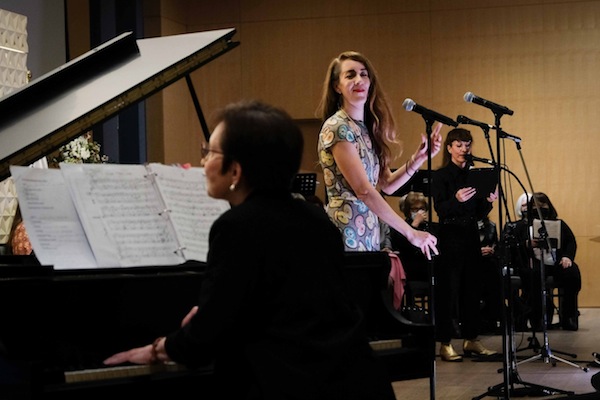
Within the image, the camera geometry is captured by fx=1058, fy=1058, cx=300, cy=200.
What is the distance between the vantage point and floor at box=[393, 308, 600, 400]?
566 centimetres

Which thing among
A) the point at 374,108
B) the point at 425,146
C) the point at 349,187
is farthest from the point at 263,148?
the point at 425,146

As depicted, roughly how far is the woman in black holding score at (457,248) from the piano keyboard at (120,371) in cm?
466

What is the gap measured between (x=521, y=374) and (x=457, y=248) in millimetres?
1028

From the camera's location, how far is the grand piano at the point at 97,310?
262 centimetres

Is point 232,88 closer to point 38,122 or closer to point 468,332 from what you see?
point 468,332

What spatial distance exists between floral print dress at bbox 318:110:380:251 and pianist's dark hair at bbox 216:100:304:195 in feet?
4.89

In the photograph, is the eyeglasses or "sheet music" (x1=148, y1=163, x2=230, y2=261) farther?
"sheet music" (x1=148, y1=163, x2=230, y2=261)

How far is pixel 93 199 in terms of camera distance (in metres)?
2.97

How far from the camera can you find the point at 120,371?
2.62 meters

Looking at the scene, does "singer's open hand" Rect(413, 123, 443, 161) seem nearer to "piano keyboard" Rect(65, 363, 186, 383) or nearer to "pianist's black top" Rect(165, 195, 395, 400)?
"piano keyboard" Rect(65, 363, 186, 383)

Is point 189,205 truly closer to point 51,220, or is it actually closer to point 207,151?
point 51,220

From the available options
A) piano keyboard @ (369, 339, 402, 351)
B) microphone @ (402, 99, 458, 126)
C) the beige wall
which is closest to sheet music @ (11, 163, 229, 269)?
piano keyboard @ (369, 339, 402, 351)

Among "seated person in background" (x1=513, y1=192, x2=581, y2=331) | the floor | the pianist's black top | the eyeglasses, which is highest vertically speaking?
the eyeglasses

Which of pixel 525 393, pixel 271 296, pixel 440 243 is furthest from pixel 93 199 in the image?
pixel 440 243
